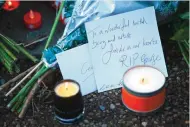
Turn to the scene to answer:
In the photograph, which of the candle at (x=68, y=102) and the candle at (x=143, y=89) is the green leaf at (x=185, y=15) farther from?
the candle at (x=68, y=102)

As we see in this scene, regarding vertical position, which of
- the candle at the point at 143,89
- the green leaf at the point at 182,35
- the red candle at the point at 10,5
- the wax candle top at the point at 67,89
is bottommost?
the candle at the point at 143,89

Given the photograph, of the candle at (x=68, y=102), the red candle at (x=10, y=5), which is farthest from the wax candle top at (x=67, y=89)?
the red candle at (x=10, y=5)

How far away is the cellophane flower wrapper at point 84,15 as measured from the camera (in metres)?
1.62

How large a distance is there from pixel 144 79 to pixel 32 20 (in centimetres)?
57

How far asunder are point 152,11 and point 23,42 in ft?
1.65

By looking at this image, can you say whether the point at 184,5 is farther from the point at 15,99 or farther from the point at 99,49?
the point at 15,99

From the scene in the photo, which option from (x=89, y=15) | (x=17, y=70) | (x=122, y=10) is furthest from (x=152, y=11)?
(x=17, y=70)

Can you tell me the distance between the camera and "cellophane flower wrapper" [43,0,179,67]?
1618 mm

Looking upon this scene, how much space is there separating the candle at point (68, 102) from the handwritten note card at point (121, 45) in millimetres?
132

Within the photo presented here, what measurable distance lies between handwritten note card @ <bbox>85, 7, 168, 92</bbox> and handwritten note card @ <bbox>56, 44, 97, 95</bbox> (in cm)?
2

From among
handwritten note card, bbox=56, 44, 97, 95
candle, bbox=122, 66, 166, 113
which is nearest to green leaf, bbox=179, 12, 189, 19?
candle, bbox=122, 66, 166, 113

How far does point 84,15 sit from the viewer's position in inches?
64.5

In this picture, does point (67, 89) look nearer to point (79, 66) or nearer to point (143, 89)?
point (79, 66)

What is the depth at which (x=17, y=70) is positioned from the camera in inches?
69.2
